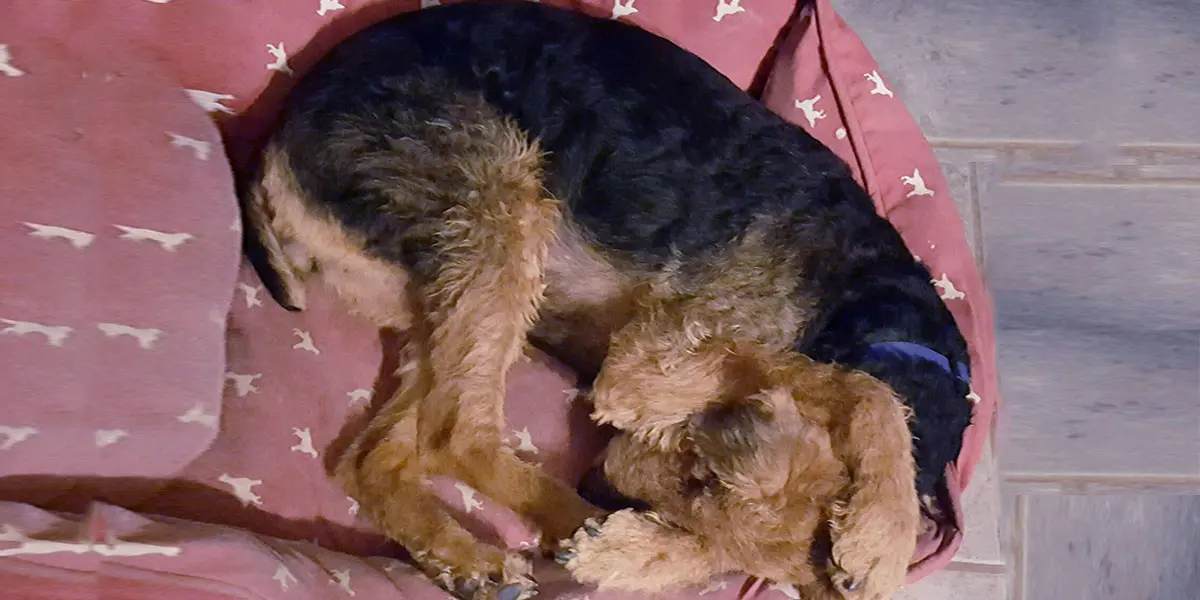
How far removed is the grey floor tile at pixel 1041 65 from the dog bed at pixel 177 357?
36.4 inches

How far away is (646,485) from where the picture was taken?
2.15 meters

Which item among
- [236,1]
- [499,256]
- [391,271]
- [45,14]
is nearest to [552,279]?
[499,256]

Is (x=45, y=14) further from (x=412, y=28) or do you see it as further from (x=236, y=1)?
(x=412, y=28)

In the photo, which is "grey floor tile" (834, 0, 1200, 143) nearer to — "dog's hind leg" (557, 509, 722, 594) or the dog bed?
the dog bed

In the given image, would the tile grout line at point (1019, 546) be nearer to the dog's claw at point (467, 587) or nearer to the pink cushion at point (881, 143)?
the pink cushion at point (881, 143)

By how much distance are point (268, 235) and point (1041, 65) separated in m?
2.73

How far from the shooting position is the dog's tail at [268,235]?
2.27 meters

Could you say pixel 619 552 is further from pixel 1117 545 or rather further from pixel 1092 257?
pixel 1092 257

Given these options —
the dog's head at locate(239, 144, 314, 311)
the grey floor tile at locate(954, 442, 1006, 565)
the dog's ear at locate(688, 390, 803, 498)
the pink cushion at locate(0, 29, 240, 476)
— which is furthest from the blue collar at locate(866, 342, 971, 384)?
the pink cushion at locate(0, 29, 240, 476)

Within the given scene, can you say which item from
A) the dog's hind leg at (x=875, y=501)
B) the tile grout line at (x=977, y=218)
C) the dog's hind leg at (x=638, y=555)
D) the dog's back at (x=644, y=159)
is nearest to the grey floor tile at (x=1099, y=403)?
the tile grout line at (x=977, y=218)

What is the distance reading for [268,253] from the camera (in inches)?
90.8

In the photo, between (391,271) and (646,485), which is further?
(391,271)

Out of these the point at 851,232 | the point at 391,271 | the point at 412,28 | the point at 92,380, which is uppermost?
the point at 412,28

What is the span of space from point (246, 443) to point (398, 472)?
0.39 m
